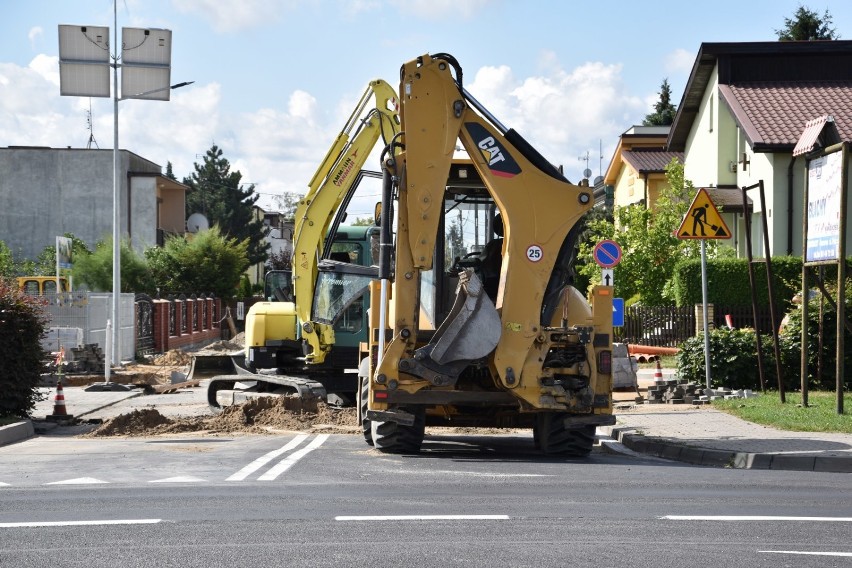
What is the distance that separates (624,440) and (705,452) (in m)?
2.31

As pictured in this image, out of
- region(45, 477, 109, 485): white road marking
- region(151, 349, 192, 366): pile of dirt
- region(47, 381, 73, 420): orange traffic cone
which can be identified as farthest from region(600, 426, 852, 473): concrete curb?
region(151, 349, 192, 366): pile of dirt

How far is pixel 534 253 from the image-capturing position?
1305 centimetres

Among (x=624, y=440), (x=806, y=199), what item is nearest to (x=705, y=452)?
(x=624, y=440)

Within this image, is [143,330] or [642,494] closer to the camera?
[642,494]

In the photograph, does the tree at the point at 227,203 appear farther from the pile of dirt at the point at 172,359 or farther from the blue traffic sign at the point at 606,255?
the blue traffic sign at the point at 606,255

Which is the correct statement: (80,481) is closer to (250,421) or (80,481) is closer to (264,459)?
(264,459)

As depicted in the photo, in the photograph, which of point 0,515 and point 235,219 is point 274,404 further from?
point 235,219

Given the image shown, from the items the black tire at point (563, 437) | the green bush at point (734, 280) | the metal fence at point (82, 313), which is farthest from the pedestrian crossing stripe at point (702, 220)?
the metal fence at point (82, 313)

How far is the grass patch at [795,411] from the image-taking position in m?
15.1

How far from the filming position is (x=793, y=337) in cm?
2127

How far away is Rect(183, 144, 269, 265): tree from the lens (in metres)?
109

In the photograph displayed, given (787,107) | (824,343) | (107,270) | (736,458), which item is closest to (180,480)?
(736,458)

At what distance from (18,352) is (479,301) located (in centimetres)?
779

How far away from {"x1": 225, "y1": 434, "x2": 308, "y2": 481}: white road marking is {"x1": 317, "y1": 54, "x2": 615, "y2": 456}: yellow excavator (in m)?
1.16
